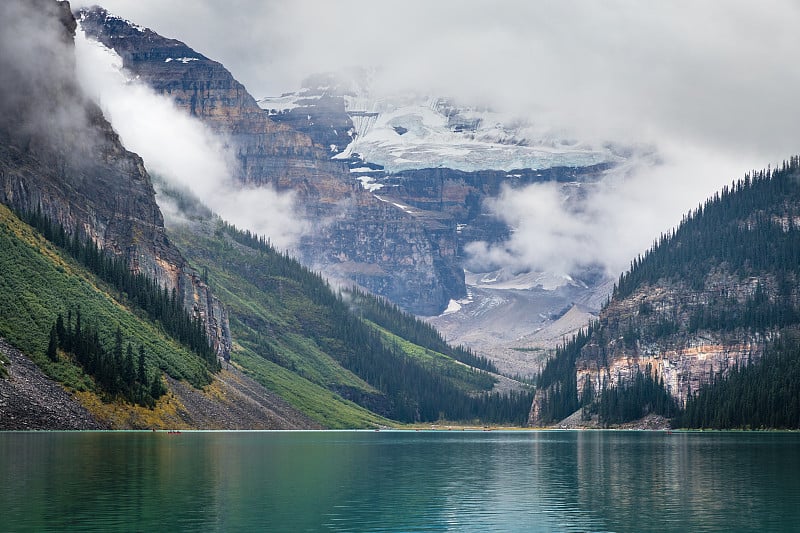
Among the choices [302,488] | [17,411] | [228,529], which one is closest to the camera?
[228,529]

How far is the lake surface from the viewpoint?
8262 cm

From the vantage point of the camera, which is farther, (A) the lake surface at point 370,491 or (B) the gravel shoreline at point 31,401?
(B) the gravel shoreline at point 31,401

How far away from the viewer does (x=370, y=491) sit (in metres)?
106

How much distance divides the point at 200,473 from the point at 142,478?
34.1 ft

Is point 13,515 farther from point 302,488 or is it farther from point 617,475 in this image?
point 617,475

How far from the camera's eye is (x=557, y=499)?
4006 inches

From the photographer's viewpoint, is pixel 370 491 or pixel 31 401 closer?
pixel 370 491

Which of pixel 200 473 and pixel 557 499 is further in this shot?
pixel 200 473

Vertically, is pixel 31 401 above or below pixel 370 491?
above

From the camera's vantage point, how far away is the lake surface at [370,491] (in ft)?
271

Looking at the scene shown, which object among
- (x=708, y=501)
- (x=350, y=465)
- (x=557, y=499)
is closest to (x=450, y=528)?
(x=557, y=499)

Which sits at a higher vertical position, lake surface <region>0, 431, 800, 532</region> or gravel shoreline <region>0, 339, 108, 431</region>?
gravel shoreline <region>0, 339, 108, 431</region>

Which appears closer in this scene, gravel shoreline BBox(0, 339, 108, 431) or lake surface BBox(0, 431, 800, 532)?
lake surface BBox(0, 431, 800, 532)

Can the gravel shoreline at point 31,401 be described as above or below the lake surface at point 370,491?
above
